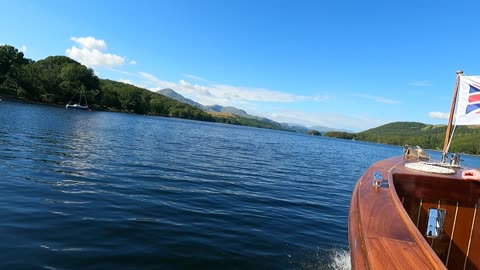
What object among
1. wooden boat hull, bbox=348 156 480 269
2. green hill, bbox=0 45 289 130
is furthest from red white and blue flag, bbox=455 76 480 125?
green hill, bbox=0 45 289 130

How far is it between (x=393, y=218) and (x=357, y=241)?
0.53 m

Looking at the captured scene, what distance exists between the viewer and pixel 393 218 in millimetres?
3232

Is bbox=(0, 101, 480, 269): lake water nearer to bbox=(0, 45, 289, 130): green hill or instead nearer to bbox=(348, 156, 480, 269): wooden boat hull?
bbox=(348, 156, 480, 269): wooden boat hull

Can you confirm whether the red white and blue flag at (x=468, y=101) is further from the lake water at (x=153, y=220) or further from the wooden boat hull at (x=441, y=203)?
the lake water at (x=153, y=220)

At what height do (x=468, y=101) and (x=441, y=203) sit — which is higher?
(x=468, y=101)

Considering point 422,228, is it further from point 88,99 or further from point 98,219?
point 88,99

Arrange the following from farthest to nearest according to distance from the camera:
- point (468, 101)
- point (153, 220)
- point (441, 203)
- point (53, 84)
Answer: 1. point (53, 84)
2. point (153, 220)
3. point (468, 101)
4. point (441, 203)

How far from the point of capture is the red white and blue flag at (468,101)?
6.07m

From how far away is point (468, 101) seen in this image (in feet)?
20.4

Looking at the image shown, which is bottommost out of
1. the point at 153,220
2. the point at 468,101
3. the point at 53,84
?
the point at 153,220

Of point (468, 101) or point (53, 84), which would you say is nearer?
point (468, 101)

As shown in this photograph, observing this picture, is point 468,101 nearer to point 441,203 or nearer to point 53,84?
point 441,203

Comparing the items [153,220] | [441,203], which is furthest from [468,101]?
[153,220]

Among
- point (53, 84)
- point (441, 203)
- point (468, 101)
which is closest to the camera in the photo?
point (441, 203)
